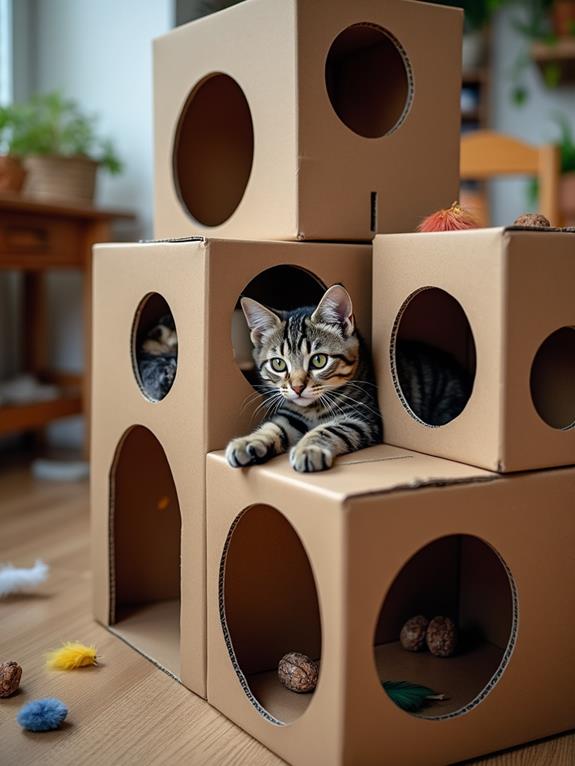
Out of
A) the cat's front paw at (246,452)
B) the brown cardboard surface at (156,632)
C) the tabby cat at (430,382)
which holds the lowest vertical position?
the brown cardboard surface at (156,632)

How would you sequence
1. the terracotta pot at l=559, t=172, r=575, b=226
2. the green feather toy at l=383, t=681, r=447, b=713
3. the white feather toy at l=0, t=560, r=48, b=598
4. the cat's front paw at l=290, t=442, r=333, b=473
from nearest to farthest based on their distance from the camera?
the cat's front paw at l=290, t=442, r=333, b=473 → the green feather toy at l=383, t=681, r=447, b=713 → the white feather toy at l=0, t=560, r=48, b=598 → the terracotta pot at l=559, t=172, r=575, b=226

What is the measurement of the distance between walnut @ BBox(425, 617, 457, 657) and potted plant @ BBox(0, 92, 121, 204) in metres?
1.84

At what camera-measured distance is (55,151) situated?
277 cm

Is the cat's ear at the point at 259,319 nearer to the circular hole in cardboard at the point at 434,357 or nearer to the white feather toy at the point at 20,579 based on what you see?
the circular hole in cardboard at the point at 434,357

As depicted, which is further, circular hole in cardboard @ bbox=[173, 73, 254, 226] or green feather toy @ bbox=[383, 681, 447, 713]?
circular hole in cardboard @ bbox=[173, 73, 254, 226]

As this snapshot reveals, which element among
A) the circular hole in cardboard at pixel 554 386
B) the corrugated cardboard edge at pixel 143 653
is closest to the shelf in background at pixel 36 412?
the corrugated cardboard edge at pixel 143 653

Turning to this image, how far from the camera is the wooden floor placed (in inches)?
46.0

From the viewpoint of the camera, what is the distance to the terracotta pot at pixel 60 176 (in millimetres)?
2723

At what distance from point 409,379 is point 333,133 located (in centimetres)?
42

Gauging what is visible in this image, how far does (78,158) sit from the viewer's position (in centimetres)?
272

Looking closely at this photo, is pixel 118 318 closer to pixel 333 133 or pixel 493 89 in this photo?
pixel 333 133

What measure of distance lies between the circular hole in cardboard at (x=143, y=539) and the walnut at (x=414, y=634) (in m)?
0.40

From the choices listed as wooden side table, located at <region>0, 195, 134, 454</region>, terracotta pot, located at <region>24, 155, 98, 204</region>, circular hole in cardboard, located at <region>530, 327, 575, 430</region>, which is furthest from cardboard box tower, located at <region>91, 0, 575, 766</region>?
terracotta pot, located at <region>24, 155, 98, 204</region>

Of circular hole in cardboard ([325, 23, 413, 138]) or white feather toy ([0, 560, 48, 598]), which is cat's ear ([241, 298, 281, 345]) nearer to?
circular hole in cardboard ([325, 23, 413, 138])
